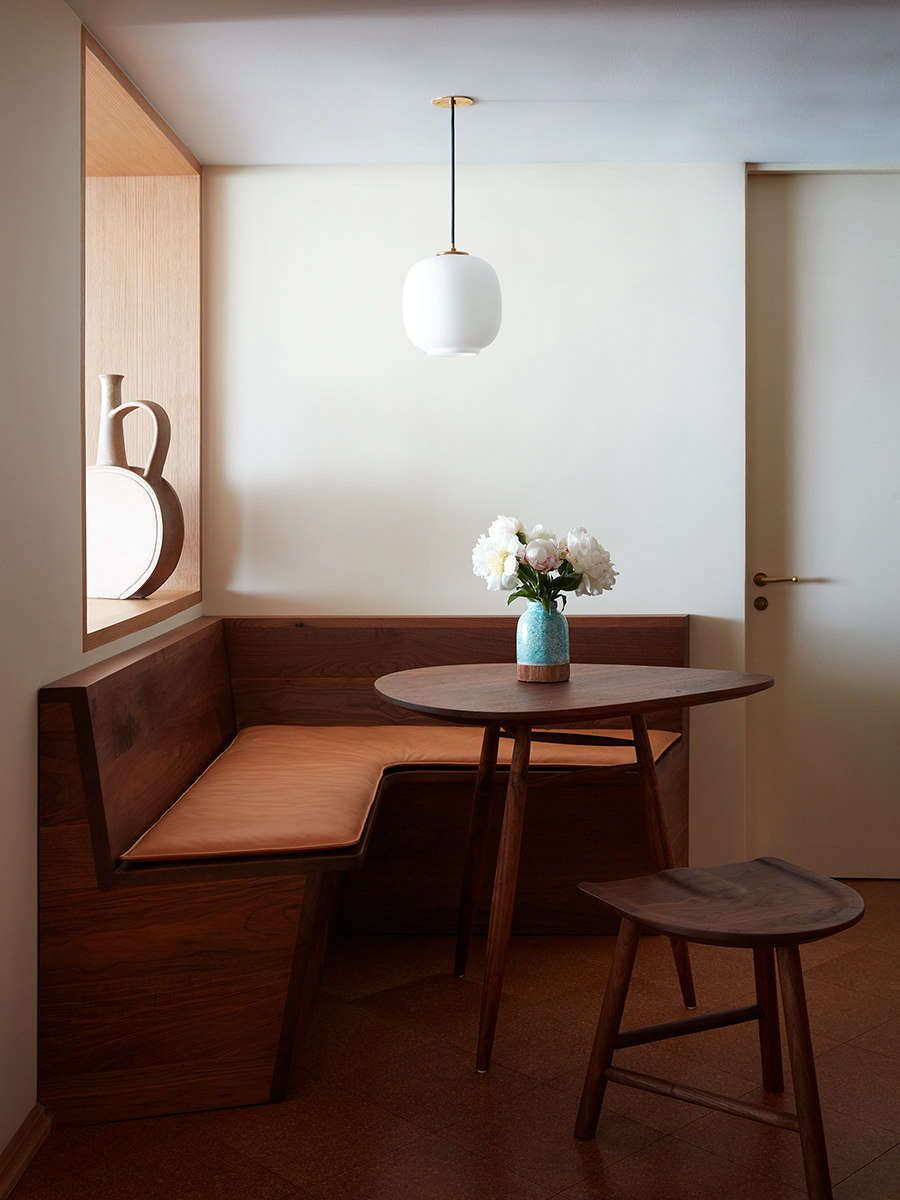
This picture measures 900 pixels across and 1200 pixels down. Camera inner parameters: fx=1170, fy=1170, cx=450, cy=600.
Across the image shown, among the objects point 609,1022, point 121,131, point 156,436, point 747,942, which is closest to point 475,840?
point 609,1022

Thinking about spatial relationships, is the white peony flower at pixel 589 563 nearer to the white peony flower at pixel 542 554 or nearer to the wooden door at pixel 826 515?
the white peony flower at pixel 542 554

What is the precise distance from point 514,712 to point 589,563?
1.64ft

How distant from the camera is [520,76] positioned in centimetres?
282

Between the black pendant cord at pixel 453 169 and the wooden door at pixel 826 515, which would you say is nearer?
the black pendant cord at pixel 453 169

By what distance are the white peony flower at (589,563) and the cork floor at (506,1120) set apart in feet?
3.36

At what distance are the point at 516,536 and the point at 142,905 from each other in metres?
1.14

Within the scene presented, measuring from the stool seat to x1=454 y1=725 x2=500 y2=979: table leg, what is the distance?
2.28ft

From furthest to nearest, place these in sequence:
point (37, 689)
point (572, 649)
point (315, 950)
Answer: point (572, 649), point (315, 950), point (37, 689)

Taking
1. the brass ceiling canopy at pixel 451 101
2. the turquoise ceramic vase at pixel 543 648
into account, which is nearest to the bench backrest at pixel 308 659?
the turquoise ceramic vase at pixel 543 648

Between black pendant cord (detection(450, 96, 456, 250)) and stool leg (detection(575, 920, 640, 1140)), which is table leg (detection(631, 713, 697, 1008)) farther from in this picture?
black pendant cord (detection(450, 96, 456, 250))

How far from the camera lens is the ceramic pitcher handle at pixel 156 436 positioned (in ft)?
10.6

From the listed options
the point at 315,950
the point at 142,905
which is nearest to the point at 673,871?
the point at 315,950

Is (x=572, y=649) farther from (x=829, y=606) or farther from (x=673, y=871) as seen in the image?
(x=673, y=871)

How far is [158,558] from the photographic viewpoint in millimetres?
3186
